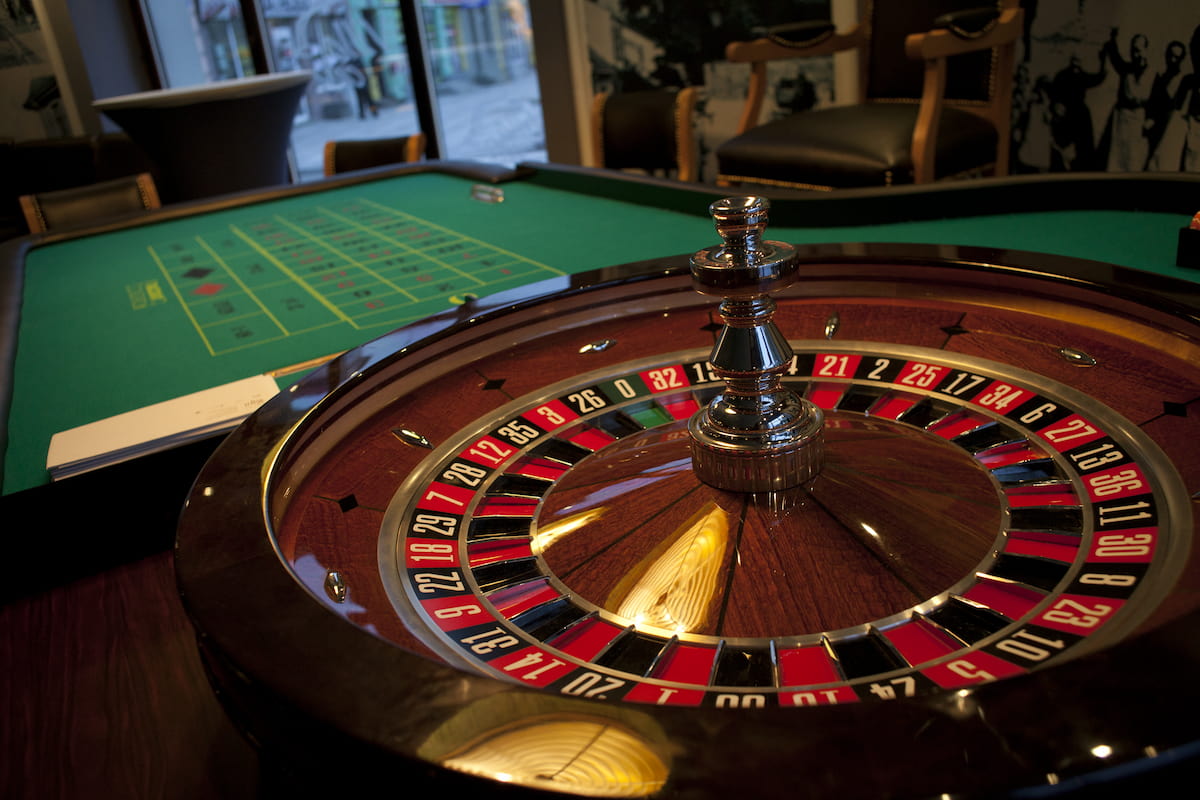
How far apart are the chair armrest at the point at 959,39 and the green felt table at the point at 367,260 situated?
1.42 meters

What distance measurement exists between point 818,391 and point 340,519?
0.59 metres

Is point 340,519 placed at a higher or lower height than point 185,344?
higher

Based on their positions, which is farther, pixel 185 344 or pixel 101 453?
pixel 185 344

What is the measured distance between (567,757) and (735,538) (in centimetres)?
38

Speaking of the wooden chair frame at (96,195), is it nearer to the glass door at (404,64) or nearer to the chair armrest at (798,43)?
the chair armrest at (798,43)

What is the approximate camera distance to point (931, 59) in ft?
11.6

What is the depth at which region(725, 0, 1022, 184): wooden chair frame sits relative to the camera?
348 centimetres

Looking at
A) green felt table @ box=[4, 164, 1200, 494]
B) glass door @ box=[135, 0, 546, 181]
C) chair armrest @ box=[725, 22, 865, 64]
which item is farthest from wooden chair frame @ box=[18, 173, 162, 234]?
glass door @ box=[135, 0, 546, 181]

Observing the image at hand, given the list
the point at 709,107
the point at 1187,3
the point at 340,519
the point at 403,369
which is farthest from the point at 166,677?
the point at 709,107

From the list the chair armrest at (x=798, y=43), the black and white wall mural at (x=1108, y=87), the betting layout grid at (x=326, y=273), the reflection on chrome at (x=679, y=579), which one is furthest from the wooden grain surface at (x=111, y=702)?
the black and white wall mural at (x=1108, y=87)

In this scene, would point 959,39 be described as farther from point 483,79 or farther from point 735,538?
point 483,79

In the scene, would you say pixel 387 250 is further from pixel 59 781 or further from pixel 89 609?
pixel 59 781

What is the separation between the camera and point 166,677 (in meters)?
0.94

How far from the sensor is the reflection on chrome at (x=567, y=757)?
16.4 inches
